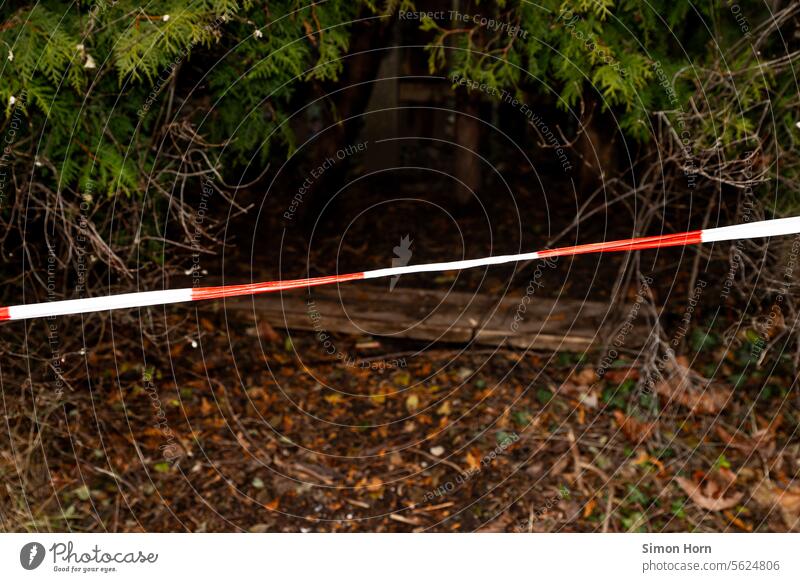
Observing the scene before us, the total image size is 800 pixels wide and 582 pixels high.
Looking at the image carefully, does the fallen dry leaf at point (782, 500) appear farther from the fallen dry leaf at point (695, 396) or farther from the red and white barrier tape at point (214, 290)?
the red and white barrier tape at point (214, 290)

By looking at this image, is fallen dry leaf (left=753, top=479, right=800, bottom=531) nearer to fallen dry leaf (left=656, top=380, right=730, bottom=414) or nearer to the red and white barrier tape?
fallen dry leaf (left=656, top=380, right=730, bottom=414)

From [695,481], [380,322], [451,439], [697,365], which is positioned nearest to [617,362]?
[697,365]

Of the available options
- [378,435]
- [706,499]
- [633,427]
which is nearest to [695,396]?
[633,427]

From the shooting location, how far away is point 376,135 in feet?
20.0

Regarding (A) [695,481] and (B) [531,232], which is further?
(B) [531,232]

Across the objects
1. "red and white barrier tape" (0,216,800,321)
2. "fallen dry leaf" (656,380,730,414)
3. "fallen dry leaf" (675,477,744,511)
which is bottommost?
"fallen dry leaf" (675,477,744,511)

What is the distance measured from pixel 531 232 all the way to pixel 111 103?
2.59 m

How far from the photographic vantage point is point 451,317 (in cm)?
415

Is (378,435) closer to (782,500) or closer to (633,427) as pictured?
(633,427)

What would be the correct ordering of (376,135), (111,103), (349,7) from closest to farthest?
(111,103) → (349,7) → (376,135)

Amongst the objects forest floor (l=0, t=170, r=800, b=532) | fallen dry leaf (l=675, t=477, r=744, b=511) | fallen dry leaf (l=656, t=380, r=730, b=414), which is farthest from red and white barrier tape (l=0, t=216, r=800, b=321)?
fallen dry leaf (l=675, t=477, r=744, b=511)

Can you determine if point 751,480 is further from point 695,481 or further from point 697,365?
point 697,365

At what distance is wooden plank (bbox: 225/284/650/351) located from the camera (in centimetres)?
403

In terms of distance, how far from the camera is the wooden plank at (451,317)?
4.03 meters
